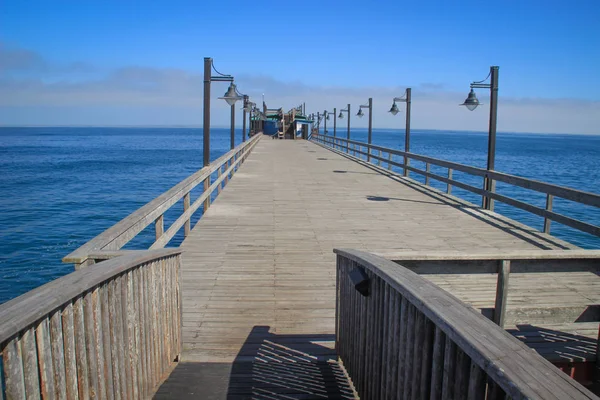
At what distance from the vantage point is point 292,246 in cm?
757

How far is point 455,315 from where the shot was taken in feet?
6.74

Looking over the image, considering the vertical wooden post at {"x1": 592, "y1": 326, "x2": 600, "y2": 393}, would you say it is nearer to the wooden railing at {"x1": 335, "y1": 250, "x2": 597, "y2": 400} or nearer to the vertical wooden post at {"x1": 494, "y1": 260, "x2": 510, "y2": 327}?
the vertical wooden post at {"x1": 494, "y1": 260, "x2": 510, "y2": 327}

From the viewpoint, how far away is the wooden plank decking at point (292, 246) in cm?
439

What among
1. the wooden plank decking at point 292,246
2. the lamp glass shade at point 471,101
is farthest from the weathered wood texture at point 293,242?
the lamp glass shade at point 471,101

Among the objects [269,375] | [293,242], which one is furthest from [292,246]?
[269,375]

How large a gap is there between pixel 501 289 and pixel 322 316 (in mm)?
1850

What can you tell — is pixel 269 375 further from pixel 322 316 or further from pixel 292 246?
pixel 292 246

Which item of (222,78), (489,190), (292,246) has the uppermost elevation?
(222,78)

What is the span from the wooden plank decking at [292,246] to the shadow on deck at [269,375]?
2cm

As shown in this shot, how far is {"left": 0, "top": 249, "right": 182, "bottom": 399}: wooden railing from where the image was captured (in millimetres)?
1885

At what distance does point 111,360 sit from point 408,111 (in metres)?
17.7

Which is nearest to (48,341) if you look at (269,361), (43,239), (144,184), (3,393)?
(3,393)

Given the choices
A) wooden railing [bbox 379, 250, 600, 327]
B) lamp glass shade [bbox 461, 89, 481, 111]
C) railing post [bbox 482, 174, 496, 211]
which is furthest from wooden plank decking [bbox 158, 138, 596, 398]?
lamp glass shade [bbox 461, 89, 481, 111]

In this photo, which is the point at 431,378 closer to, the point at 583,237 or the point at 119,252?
the point at 119,252
